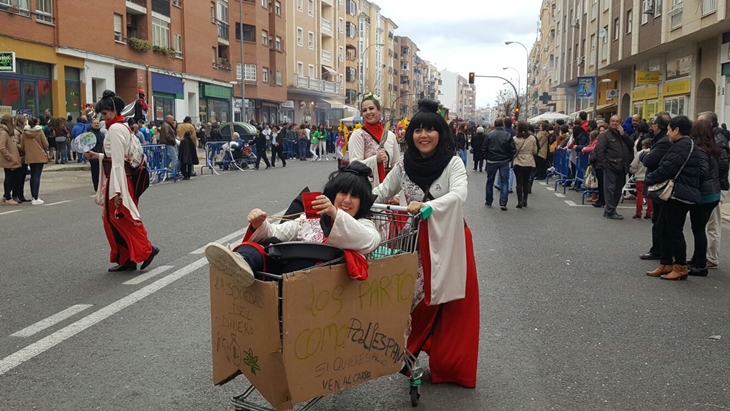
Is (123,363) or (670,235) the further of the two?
(670,235)

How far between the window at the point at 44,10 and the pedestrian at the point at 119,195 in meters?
23.2

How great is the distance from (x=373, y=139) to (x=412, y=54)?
14098 centimetres

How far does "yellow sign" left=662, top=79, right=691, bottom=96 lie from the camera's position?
2730 cm

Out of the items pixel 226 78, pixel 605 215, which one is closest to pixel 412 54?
pixel 226 78

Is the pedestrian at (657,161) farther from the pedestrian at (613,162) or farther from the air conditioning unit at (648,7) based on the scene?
the air conditioning unit at (648,7)

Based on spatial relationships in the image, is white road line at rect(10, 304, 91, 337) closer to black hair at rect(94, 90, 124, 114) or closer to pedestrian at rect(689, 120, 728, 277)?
black hair at rect(94, 90, 124, 114)

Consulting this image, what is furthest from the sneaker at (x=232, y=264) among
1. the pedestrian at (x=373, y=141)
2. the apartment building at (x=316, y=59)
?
the apartment building at (x=316, y=59)

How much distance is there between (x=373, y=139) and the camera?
7.18 metres

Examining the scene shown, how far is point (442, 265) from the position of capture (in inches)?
→ 158

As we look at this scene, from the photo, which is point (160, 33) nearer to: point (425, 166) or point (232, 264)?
point (425, 166)

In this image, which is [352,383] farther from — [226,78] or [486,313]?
[226,78]

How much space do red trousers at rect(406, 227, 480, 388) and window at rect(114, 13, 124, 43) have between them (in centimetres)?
3344

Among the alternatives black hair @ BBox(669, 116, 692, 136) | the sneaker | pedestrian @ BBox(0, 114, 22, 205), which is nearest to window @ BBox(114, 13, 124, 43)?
pedestrian @ BBox(0, 114, 22, 205)

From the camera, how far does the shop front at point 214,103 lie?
46156mm
